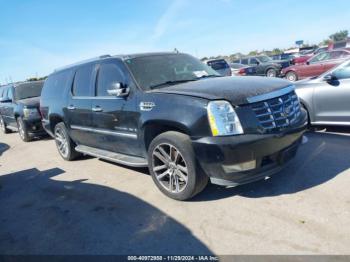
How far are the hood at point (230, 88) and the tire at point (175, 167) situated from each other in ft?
1.78

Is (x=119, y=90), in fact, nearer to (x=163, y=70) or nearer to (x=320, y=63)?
(x=163, y=70)

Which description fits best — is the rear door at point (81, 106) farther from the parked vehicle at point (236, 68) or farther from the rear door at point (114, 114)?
the parked vehicle at point (236, 68)

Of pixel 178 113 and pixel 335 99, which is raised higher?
pixel 178 113

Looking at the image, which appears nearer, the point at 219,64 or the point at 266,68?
the point at 219,64

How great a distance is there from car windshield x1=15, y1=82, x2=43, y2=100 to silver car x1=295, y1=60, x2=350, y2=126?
848cm

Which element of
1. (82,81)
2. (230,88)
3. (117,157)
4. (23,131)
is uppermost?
(82,81)

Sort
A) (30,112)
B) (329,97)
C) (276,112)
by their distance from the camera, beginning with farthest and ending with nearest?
1. (30,112)
2. (329,97)
3. (276,112)

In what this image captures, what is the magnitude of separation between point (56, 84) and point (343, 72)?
5.63m

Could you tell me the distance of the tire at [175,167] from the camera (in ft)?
12.6

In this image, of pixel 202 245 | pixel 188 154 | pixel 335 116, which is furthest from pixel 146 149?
pixel 335 116

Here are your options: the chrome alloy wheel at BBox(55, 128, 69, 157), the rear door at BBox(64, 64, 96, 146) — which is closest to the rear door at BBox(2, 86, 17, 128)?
the chrome alloy wheel at BBox(55, 128, 69, 157)

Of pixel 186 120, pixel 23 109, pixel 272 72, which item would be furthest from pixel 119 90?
pixel 272 72

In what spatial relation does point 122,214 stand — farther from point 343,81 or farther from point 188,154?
point 343,81

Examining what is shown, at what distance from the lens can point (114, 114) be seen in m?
4.93
